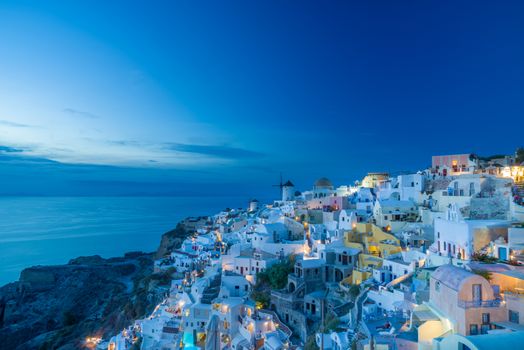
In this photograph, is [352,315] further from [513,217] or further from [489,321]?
[513,217]

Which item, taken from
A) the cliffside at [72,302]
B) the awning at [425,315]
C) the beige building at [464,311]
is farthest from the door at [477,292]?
the cliffside at [72,302]

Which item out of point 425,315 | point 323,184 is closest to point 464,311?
point 425,315

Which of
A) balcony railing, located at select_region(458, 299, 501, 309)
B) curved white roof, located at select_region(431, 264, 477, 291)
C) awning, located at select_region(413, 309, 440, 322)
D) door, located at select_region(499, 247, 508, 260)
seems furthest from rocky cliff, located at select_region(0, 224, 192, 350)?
balcony railing, located at select_region(458, 299, 501, 309)

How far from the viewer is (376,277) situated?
19.4m

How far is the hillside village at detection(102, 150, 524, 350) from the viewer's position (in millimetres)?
10630

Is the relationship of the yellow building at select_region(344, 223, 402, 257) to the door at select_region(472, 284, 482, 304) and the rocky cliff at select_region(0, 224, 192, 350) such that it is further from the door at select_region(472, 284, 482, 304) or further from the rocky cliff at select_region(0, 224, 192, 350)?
the rocky cliff at select_region(0, 224, 192, 350)

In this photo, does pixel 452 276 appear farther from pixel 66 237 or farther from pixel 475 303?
pixel 66 237

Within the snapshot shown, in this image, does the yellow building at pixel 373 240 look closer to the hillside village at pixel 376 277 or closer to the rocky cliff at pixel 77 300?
the hillside village at pixel 376 277

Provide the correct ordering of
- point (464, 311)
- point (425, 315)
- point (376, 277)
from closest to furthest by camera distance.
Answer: point (464, 311) < point (425, 315) < point (376, 277)

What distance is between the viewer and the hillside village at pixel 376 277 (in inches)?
418

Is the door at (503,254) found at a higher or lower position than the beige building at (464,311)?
higher

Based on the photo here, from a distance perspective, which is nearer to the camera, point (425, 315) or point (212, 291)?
point (425, 315)

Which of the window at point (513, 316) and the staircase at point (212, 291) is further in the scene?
the staircase at point (212, 291)

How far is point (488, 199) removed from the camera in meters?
21.3
